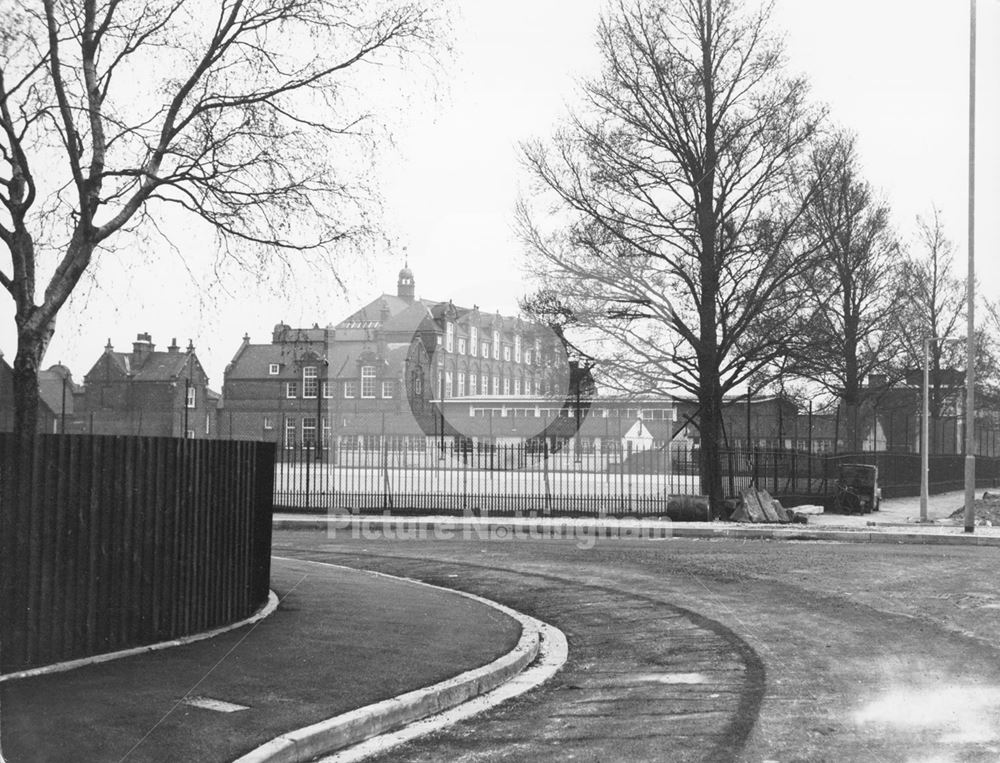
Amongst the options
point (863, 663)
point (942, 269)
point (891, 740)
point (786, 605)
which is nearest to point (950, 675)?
point (863, 663)

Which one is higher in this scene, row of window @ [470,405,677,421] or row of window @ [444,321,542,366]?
row of window @ [444,321,542,366]

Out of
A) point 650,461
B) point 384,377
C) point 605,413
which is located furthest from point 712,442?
point 384,377

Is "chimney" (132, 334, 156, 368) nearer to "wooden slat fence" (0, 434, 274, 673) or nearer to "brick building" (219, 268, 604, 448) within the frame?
"brick building" (219, 268, 604, 448)

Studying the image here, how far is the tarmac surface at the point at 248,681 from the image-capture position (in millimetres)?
6066

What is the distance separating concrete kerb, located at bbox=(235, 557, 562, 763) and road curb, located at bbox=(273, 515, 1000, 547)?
43.9 ft

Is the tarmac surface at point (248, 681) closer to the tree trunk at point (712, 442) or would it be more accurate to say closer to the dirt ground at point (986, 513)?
the tree trunk at point (712, 442)

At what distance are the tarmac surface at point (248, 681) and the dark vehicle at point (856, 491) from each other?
20.4 m

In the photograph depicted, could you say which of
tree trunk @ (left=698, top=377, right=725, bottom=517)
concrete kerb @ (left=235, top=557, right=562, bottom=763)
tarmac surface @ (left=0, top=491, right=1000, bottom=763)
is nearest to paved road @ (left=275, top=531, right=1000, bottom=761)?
tarmac surface @ (left=0, top=491, right=1000, bottom=763)

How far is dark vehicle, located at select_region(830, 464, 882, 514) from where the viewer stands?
29766 mm

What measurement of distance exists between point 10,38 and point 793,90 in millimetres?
20495

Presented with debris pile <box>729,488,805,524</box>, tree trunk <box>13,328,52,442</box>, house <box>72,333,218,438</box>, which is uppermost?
house <box>72,333,218,438</box>

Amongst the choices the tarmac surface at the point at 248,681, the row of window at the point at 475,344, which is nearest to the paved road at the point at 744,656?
the tarmac surface at the point at 248,681

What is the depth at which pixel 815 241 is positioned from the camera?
87.8 feet

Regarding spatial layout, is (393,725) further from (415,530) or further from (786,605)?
(415,530)
